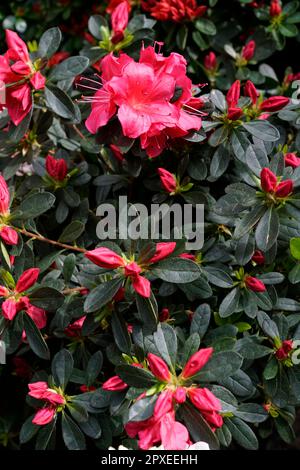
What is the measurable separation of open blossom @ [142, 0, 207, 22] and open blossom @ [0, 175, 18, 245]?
101 cm

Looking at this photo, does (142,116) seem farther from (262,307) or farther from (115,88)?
(262,307)

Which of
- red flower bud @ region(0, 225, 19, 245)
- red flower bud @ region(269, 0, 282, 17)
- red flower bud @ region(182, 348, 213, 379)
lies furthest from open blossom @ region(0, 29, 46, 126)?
red flower bud @ region(269, 0, 282, 17)

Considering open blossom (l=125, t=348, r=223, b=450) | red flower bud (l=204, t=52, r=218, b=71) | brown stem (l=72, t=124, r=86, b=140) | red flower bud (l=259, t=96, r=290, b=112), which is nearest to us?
open blossom (l=125, t=348, r=223, b=450)

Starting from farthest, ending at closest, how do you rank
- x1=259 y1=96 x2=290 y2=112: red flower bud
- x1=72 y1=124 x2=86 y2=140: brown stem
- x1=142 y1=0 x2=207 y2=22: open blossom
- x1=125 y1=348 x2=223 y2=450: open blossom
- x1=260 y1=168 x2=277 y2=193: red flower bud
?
x1=142 y1=0 x2=207 y2=22: open blossom < x1=72 y1=124 x2=86 y2=140: brown stem < x1=259 y1=96 x2=290 y2=112: red flower bud < x1=260 y1=168 x2=277 y2=193: red flower bud < x1=125 y1=348 x2=223 y2=450: open blossom

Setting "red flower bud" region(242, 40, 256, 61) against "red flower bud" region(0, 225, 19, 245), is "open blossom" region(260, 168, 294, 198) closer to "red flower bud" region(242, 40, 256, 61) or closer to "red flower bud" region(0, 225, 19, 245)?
"red flower bud" region(0, 225, 19, 245)

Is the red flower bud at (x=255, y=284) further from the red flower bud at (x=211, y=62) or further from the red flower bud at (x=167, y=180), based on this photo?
the red flower bud at (x=211, y=62)

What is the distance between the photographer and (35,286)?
154 cm

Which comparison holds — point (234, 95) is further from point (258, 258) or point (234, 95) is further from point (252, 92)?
point (258, 258)

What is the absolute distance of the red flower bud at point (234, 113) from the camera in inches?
61.9

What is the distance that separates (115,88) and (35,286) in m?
0.54

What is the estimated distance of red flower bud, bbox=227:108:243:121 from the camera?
61.9 inches

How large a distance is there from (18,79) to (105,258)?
59 centimetres

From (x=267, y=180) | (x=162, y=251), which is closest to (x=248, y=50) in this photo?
(x=267, y=180)

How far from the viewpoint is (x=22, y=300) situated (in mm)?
1490
